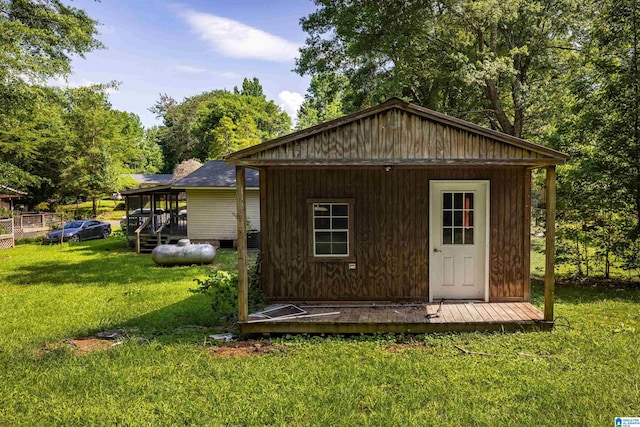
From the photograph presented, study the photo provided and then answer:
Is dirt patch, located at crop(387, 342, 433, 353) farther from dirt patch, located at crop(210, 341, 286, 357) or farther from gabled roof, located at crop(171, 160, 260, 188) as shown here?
gabled roof, located at crop(171, 160, 260, 188)

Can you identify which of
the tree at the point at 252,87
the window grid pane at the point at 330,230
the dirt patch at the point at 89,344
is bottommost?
the dirt patch at the point at 89,344

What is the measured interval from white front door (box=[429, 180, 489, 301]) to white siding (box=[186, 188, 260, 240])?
9.85 metres

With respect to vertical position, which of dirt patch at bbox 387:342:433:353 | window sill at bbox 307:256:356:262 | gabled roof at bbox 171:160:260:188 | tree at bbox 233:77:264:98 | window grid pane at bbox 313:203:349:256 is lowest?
dirt patch at bbox 387:342:433:353

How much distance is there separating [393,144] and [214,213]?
11208 millimetres

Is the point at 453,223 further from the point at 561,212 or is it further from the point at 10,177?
the point at 10,177

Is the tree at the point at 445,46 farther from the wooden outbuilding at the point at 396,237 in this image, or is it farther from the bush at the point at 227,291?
the bush at the point at 227,291

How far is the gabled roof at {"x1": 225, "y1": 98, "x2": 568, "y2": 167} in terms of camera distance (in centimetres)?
553

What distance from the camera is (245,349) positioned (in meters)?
5.30

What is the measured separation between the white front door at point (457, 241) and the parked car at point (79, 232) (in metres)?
18.0

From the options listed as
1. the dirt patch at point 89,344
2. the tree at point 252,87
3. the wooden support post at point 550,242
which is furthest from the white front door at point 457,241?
the tree at point 252,87

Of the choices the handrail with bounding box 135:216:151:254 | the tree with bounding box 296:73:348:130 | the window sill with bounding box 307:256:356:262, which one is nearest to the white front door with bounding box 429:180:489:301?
the window sill with bounding box 307:256:356:262

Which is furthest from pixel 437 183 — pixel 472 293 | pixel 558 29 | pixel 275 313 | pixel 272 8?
pixel 558 29

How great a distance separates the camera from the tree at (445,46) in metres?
11.0

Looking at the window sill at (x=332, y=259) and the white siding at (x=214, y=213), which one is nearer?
the window sill at (x=332, y=259)
